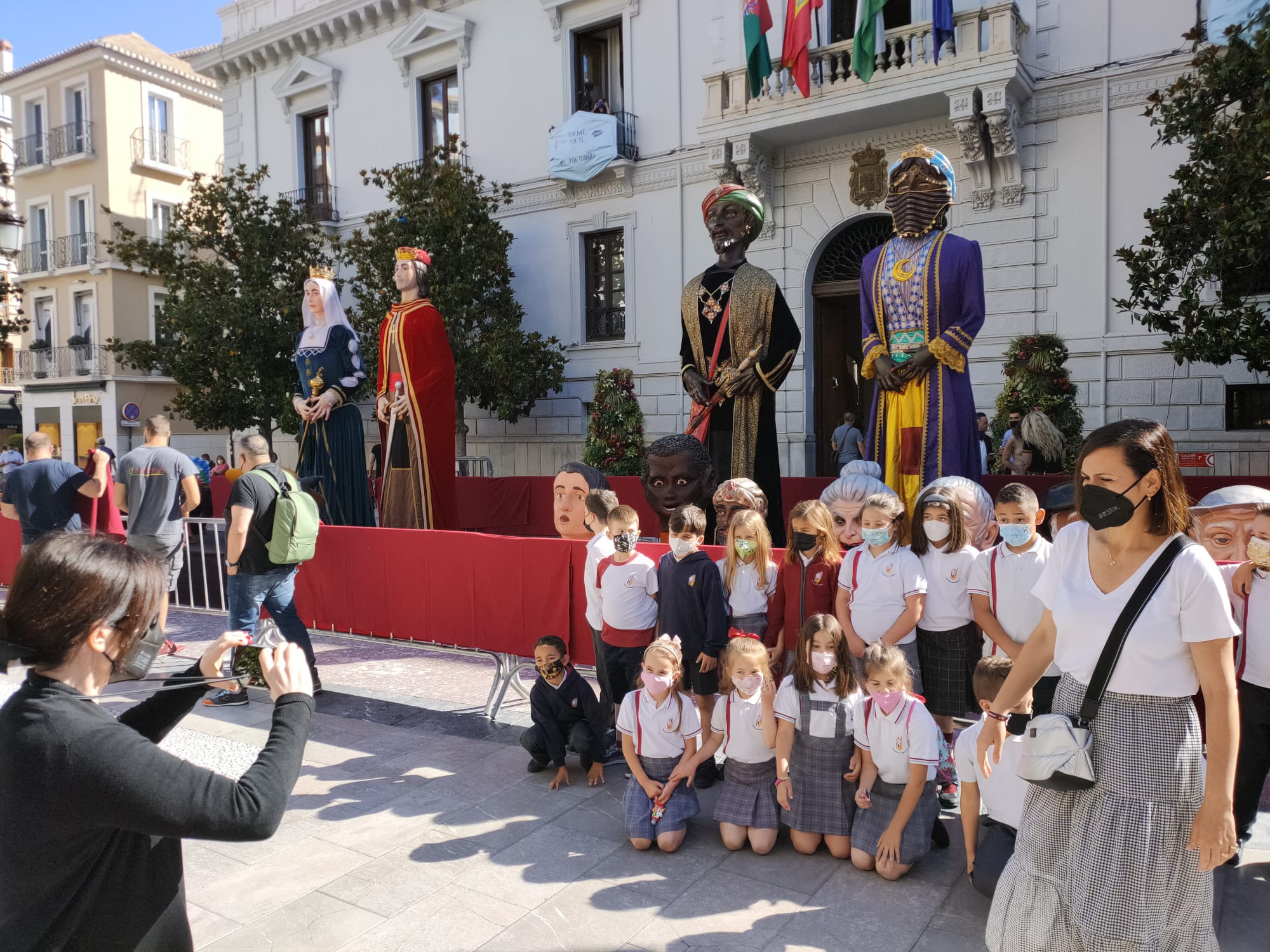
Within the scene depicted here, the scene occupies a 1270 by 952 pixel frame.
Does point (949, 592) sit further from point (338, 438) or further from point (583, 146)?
point (583, 146)

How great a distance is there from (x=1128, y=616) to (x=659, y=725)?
2.12 metres

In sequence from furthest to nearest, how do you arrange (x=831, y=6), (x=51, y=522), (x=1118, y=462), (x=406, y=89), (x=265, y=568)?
(x=406, y=89), (x=831, y=6), (x=51, y=522), (x=265, y=568), (x=1118, y=462)

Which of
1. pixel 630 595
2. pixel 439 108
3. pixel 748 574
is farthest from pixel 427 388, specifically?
pixel 439 108

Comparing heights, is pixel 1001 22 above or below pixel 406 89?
below

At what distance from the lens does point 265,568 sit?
5852mm

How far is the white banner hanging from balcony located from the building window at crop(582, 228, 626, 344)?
1177 millimetres

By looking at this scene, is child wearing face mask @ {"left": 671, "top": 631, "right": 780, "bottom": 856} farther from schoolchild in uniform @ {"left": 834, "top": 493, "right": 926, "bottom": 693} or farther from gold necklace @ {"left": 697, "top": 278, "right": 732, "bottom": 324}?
gold necklace @ {"left": 697, "top": 278, "right": 732, "bottom": 324}

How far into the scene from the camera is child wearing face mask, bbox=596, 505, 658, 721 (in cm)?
457

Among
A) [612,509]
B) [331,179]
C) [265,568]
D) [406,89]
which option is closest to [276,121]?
[331,179]

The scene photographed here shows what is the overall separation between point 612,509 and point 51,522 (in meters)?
5.69

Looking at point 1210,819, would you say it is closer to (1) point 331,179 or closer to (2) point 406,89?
(2) point 406,89

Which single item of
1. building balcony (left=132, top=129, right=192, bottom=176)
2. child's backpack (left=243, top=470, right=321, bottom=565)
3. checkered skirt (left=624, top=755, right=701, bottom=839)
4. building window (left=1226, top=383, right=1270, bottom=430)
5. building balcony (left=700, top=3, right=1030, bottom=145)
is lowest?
checkered skirt (left=624, top=755, right=701, bottom=839)

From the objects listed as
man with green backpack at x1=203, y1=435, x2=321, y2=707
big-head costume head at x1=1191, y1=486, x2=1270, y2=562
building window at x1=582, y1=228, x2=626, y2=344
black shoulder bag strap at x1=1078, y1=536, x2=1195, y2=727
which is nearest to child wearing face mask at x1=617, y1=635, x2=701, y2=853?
black shoulder bag strap at x1=1078, y1=536, x2=1195, y2=727

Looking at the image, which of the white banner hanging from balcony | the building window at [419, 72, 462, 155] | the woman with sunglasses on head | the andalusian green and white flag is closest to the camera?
the woman with sunglasses on head
